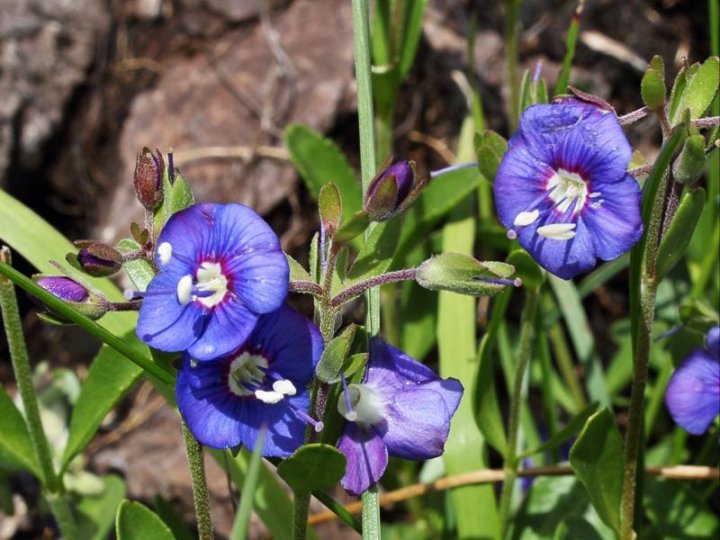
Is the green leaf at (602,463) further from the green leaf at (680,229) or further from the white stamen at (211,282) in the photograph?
the white stamen at (211,282)

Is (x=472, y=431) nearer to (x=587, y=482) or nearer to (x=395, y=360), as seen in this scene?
(x=587, y=482)

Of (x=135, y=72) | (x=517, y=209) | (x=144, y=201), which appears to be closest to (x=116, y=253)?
(x=144, y=201)

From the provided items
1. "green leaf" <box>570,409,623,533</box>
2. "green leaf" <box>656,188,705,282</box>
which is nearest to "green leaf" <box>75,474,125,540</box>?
"green leaf" <box>570,409,623,533</box>

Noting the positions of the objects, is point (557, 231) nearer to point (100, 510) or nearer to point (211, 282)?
point (211, 282)

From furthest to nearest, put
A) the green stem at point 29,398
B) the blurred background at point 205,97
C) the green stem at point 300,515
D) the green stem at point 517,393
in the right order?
the blurred background at point 205,97
the green stem at point 517,393
the green stem at point 29,398
the green stem at point 300,515

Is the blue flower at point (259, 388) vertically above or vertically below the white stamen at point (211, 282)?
below

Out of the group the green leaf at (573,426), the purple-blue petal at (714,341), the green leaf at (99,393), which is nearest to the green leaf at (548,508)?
the green leaf at (573,426)

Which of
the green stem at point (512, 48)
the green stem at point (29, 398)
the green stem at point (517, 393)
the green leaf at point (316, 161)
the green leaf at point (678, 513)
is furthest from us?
the green stem at point (512, 48)
